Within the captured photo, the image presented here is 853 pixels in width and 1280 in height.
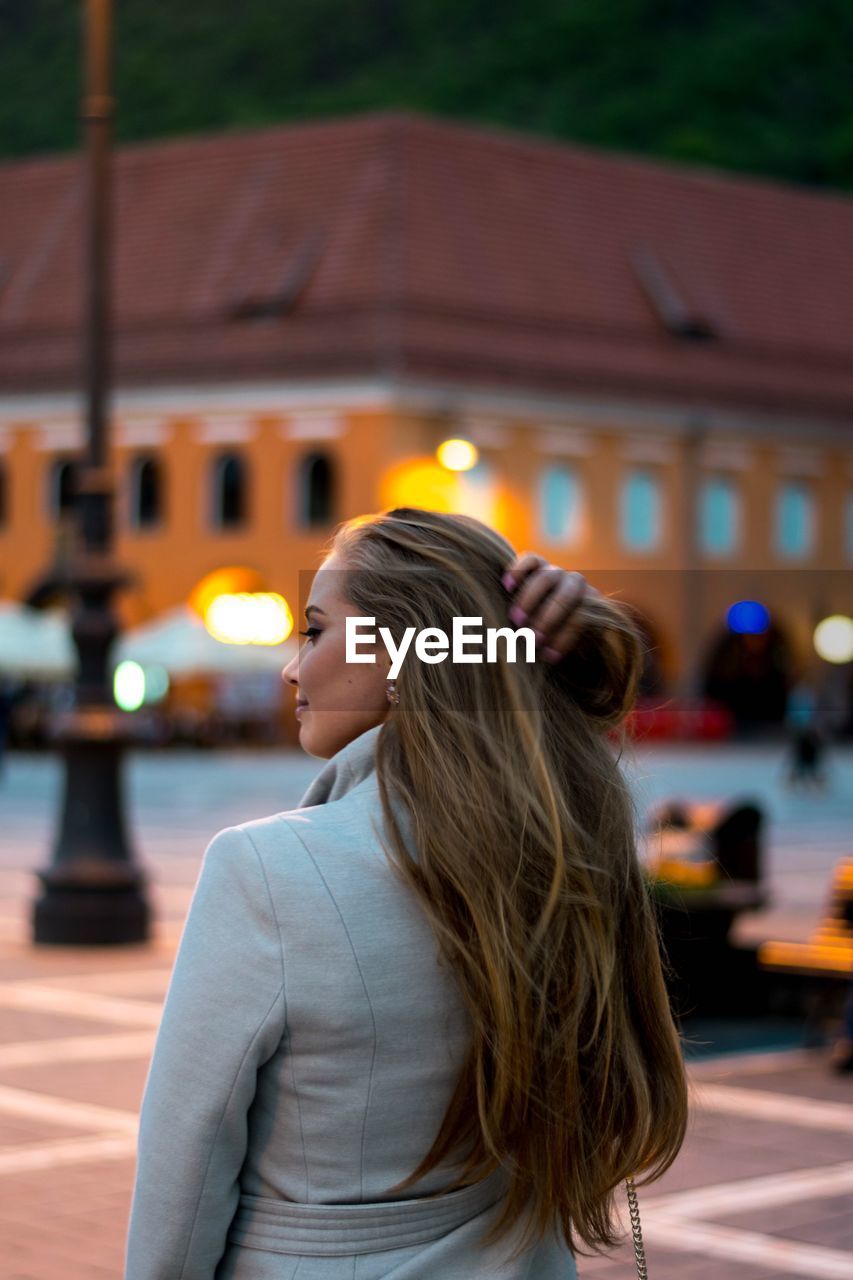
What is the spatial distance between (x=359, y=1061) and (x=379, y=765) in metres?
0.31

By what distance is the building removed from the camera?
169 feet

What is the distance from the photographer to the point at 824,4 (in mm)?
92562

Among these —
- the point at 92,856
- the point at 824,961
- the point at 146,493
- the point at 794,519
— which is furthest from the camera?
the point at 794,519

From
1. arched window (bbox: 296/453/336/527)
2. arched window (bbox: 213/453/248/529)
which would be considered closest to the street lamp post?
arched window (bbox: 296/453/336/527)

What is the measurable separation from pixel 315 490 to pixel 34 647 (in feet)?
26.0

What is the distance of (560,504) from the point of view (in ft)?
180

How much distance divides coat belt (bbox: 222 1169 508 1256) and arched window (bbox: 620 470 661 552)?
174 ft

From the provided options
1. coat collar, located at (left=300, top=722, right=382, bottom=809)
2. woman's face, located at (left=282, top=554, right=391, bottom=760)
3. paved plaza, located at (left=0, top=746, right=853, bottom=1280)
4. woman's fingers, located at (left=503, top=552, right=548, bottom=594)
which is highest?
woman's fingers, located at (left=503, top=552, right=548, bottom=594)

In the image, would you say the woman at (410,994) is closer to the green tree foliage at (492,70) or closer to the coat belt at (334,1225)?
the coat belt at (334,1225)

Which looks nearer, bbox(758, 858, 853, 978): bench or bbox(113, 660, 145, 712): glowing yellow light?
bbox(758, 858, 853, 978): bench

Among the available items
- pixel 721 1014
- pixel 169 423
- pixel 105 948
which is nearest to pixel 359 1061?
pixel 721 1014

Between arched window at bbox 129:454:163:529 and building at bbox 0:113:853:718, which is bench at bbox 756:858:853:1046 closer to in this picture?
building at bbox 0:113:853:718

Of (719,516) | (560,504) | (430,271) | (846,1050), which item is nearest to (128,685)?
(846,1050)

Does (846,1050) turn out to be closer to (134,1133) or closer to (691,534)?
(134,1133)
